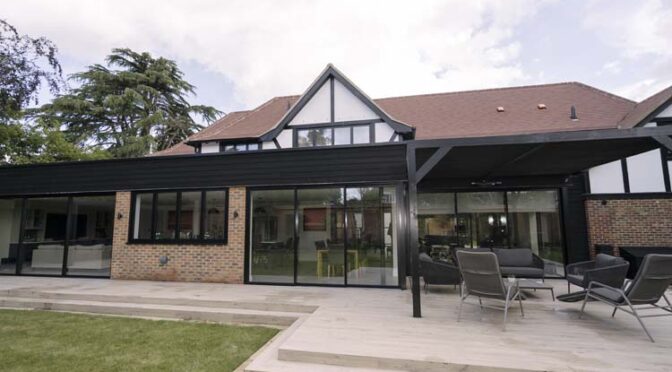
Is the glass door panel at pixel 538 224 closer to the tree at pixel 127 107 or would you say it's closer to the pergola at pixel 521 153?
the pergola at pixel 521 153

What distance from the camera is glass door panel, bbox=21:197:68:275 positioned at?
29.6 feet

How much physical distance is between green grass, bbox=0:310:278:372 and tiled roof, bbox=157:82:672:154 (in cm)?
734

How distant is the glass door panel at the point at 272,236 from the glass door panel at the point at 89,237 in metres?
4.22

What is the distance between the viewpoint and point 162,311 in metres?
5.68

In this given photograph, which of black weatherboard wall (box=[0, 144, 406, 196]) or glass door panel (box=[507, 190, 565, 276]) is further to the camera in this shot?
glass door panel (box=[507, 190, 565, 276])

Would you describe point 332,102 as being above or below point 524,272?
above

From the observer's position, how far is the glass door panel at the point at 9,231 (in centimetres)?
964

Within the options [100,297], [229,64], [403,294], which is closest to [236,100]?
[229,64]

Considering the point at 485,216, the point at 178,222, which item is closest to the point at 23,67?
the point at 178,222

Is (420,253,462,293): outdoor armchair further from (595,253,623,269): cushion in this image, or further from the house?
(595,253,623,269): cushion

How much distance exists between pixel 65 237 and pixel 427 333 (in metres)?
9.86

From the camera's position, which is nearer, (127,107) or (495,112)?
(495,112)

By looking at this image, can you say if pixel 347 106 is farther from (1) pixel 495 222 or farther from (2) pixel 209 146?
(1) pixel 495 222

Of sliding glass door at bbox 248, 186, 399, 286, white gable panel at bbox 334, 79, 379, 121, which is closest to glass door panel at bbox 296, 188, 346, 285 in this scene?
sliding glass door at bbox 248, 186, 399, 286
